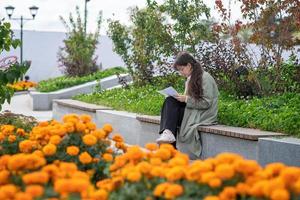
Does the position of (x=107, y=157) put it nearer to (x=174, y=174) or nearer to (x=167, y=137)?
(x=174, y=174)

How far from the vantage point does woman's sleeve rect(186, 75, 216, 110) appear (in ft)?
25.1

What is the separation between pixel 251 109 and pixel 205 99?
0.76 metres

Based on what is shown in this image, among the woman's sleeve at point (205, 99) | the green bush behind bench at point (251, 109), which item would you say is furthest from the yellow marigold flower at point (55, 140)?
the woman's sleeve at point (205, 99)

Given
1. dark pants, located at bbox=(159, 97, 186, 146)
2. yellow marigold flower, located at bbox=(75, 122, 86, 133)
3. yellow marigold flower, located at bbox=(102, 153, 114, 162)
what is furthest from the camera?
dark pants, located at bbox=(159, 97, 186, 146)

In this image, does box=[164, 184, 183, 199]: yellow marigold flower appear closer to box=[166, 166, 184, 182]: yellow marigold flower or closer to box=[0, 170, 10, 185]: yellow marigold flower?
box=[166, 166, 184, 182]: yellow marigold flower

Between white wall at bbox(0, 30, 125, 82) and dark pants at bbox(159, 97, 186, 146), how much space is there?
25056mm

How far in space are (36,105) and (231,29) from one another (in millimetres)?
7548

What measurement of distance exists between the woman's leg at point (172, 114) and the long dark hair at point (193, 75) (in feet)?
0.64

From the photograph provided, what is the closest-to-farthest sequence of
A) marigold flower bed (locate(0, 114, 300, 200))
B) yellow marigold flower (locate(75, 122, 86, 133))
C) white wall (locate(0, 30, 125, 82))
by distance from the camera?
marigold flower bed (locate(0, 114, 300, 200)) < yellow marigold flower (locate(75, 122, 86, 133)) < white wall (locate(0, 30, 125, 82))

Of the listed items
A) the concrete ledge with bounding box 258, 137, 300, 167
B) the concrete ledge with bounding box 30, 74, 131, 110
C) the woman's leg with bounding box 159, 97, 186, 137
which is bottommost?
the concrete ledge with bounding box 30, 74, 131, 110

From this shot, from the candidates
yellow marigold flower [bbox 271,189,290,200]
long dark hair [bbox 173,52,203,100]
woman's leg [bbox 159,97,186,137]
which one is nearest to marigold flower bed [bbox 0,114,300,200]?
yellow marigold flower [bbox 271,189,290,200]

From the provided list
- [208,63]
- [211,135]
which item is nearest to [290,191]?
[211,135]

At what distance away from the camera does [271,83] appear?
9.47m

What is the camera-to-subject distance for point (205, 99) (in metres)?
7.66
